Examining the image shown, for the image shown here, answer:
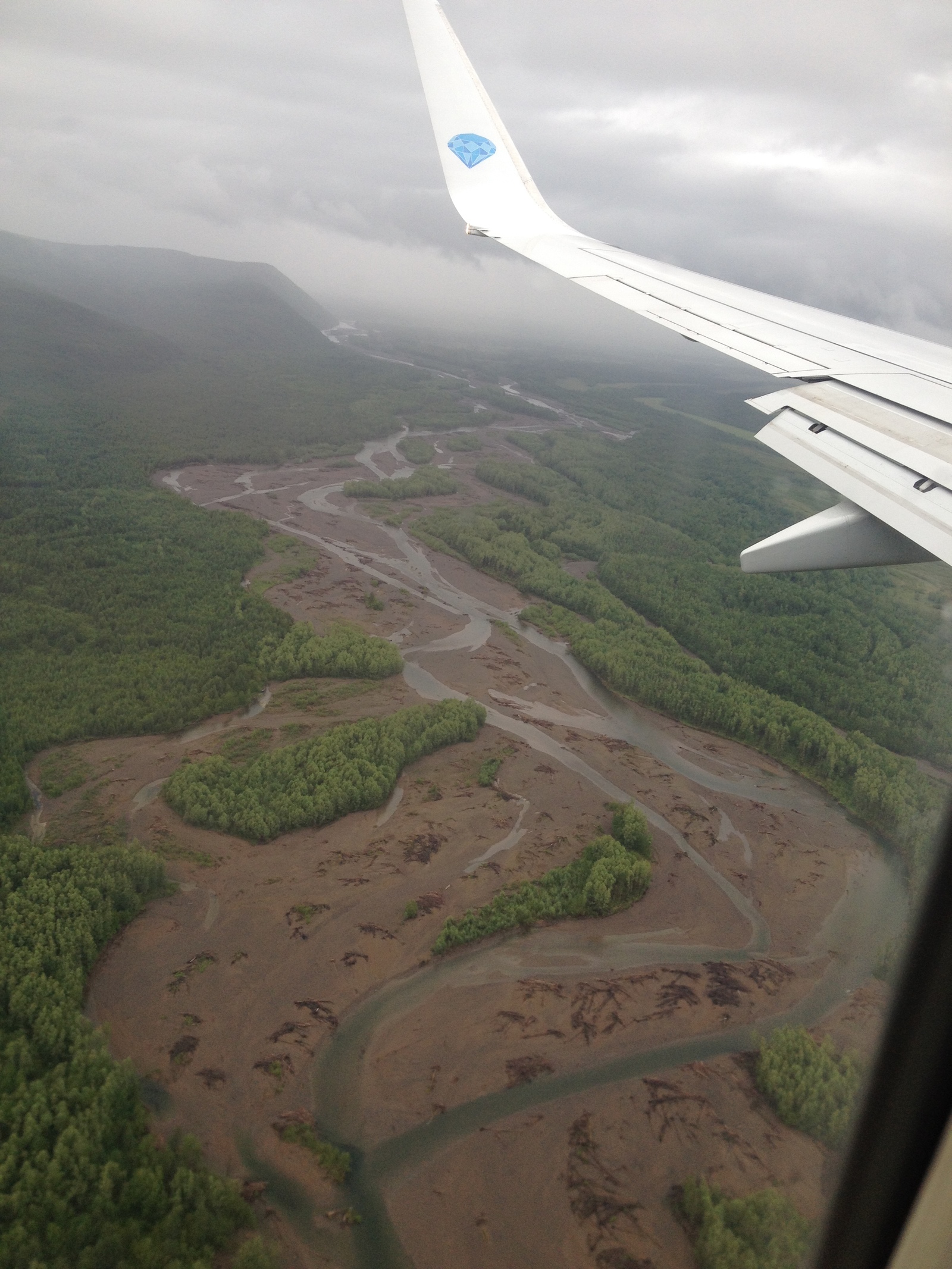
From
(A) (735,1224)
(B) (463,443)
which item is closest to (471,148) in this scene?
(A) (735,1224)

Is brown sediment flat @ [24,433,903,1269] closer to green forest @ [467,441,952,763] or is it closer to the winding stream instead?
the winding stream

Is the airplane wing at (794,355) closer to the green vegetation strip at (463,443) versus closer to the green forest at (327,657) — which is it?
the green forest at (327,657)

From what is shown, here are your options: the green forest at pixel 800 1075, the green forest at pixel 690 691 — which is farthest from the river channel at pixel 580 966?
the green forest at pixel 690 691

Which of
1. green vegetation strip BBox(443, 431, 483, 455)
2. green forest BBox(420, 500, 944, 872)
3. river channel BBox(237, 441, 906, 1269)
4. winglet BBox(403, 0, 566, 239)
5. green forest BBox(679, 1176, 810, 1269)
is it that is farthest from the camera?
green vegetation strip BBox(443, 431, 483, 455)

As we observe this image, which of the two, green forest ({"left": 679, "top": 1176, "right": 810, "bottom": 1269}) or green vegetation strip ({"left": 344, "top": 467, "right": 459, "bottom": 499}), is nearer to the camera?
green forest ({"left": 679, "top": 1176, "right": 810, "bottom": 1269})

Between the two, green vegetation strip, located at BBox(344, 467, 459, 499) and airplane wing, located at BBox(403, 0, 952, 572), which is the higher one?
airplane wing, located at BBox(403, 0, 952, 572)

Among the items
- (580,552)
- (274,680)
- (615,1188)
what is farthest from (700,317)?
(580,552)

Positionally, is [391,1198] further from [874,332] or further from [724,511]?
[724,511]

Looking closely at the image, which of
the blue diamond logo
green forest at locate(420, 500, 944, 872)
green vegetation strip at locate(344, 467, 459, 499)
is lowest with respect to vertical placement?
green forest at locate(420, 500, 944, 872)

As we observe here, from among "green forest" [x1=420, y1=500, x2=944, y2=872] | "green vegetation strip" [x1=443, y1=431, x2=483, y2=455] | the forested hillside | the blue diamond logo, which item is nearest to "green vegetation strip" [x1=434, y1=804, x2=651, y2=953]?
"green forest" [x1=420, y1=500, x2=944, y2=872]
